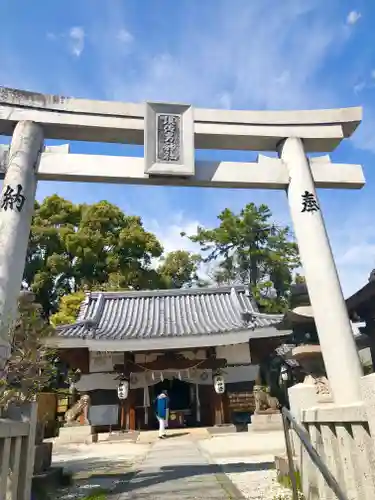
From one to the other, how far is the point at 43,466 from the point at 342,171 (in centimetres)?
592

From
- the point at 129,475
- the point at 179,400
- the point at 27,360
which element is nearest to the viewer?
the point at 27,360

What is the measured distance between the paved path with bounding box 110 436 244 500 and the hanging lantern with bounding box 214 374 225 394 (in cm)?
691

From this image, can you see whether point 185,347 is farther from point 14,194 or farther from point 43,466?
point 14,194

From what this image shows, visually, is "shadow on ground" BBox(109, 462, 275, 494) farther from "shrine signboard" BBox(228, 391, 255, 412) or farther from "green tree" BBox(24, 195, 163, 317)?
"green tree" BBox(24, 195, 163, 317)

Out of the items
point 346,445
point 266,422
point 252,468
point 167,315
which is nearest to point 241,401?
point 266,422

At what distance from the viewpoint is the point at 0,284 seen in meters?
4.57

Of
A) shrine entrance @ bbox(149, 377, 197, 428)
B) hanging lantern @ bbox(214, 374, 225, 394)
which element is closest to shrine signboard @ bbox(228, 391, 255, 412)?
hanging lantern @ bbox(214, 374, 225, 394)

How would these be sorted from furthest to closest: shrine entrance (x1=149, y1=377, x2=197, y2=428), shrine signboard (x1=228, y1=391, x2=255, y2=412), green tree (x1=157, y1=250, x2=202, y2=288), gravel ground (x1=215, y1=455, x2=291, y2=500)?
green tree (x1=157, y1=250, x2=202, y2=288)
shrine entrance (x1=149, y1=377, x2=197, y2=428)
shrine signboard (x1=228, y1=391, x2=255, y2=412)
gravel ground (x1=215, y1=455, x2=291, y2=500)

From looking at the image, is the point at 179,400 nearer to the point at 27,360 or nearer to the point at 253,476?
the point at 253,476

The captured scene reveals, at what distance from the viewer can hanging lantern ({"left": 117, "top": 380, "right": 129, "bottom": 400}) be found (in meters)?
13.7

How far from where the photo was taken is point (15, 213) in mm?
5051

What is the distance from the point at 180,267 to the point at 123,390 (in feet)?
57.6

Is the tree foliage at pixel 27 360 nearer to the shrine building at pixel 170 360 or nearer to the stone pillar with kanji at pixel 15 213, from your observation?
the stone pillar with kanji at pixel 15 213

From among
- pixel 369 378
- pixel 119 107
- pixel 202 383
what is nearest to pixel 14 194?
pixel 119 107
